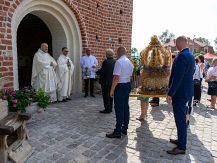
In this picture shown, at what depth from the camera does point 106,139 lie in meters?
4.18

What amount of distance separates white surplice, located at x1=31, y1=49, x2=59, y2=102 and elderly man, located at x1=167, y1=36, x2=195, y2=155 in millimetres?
3989

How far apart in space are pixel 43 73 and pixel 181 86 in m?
4.20

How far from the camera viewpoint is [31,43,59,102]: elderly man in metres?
6.38

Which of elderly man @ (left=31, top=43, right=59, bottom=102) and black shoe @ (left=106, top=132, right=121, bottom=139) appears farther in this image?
elderly man @ (left=31, top=43, right=59, bottom=102)

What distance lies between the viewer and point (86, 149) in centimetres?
372

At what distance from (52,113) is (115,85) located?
2423mm

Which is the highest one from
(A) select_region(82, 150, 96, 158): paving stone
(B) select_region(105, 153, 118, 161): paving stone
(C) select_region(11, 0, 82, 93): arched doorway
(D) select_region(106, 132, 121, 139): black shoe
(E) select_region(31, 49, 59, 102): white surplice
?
(C) select_region(11, 0, 82, 93): arched doorway

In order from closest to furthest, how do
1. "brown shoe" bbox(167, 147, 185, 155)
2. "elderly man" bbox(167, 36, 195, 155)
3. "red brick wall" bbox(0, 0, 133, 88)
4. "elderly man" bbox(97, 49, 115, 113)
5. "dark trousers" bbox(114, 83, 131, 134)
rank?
1. "elderly man" bbox(167, 36, 195, 155)
2. "brown shoe" bbox(167, 147, 185, 155)
3. "dark trousers" bbox(114, 83, 131, 134)
4. "red brick wall" bbox(0, 0, 133, 88)
5. "elderly man" bbox(97, 49, 115, 113)

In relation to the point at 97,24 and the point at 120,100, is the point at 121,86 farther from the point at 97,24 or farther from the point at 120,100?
the point at 97,24

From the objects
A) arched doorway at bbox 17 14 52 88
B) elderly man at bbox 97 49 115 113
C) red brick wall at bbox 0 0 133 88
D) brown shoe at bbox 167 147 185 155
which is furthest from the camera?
arched doorway at bbox 17 14 52 88

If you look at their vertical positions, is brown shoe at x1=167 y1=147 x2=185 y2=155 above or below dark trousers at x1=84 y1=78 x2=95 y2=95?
below

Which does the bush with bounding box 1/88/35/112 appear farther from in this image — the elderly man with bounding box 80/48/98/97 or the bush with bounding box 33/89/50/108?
the elderly man with bounding box 80/48/98/97

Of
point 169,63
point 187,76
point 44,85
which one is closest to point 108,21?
point 44,85

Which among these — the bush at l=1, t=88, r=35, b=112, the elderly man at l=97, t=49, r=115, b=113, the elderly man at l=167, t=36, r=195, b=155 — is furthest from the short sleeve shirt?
the bush at l=1, t=88, r=35, b=112
